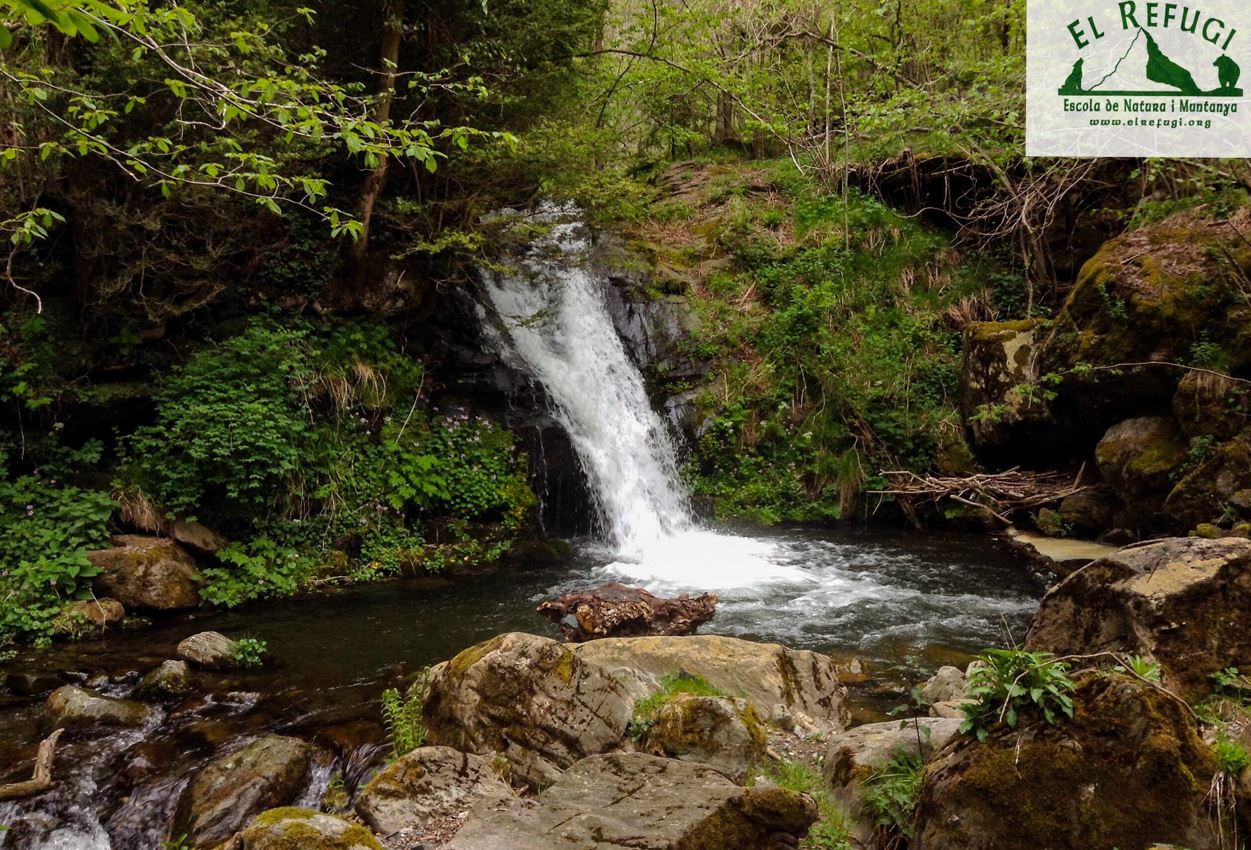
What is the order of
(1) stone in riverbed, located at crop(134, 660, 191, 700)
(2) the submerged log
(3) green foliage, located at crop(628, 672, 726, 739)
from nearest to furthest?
1. (3) green foliage, located at crop(628, 672, 726, 739)
2. (1) stone in riverbed, located at crop(134, 660, 191, 700)
3. (2) the submerged log

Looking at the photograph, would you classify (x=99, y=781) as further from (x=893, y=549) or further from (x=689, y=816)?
(x=893, y=549)

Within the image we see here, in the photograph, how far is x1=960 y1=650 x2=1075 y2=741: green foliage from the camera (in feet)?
8.73

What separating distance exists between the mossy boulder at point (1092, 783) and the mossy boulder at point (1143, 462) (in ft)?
18.3

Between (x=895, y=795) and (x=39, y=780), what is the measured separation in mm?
4343

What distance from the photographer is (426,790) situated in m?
3.66

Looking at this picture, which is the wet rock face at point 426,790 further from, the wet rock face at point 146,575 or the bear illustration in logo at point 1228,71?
the bear illustration in logo at point 1228,71

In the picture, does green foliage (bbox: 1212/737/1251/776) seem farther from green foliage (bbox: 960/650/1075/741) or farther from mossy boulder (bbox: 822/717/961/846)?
mossy boulder (bbox: 822/717/961/846)

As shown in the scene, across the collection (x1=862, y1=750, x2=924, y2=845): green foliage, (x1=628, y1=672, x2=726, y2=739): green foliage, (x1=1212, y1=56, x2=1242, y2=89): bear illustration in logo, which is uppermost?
(x1=1212, y1=56, x2=1242, y2=89): bear illustration in logo

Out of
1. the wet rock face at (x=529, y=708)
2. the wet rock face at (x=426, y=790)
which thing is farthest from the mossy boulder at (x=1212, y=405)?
the wet rock face at (x=426, y=790)

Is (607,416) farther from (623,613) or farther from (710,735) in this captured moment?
(710,735)

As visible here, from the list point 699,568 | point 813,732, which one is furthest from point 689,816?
point 699,568

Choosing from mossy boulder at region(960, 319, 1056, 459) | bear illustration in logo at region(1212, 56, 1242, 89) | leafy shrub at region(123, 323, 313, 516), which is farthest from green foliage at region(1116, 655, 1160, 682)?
leafy shrub at region(123, 323, 313, 516)

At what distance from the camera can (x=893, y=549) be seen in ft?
30.6

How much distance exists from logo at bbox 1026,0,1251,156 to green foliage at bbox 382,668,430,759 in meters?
7.86
